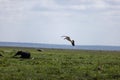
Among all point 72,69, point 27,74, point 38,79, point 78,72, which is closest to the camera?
point 38,79

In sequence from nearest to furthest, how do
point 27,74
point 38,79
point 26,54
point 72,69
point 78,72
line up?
point 38,79 → point 27,74 → point 78,72 → point 72,69 → point 26,54

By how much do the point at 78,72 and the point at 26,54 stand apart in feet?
47.9

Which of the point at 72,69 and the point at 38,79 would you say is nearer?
the point at 38,79

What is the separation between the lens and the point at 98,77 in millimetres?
26469

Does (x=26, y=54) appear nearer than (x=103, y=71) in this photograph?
No

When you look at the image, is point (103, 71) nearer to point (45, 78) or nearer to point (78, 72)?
point (78, 72)

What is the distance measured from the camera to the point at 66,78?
2575cm

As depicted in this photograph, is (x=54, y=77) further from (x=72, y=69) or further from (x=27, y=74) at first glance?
(x=72, y=69)

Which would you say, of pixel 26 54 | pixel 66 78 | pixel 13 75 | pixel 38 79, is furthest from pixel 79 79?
pixel 26 54

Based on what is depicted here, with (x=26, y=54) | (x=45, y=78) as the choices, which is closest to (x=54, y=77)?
(x=45, y=78)

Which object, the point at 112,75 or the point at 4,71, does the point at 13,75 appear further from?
the point at 112,75

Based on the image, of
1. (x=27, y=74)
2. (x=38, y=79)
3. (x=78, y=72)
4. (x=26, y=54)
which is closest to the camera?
(x=38, y=79)

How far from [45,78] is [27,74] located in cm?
202

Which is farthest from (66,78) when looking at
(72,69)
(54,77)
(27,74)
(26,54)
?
(26,54)
